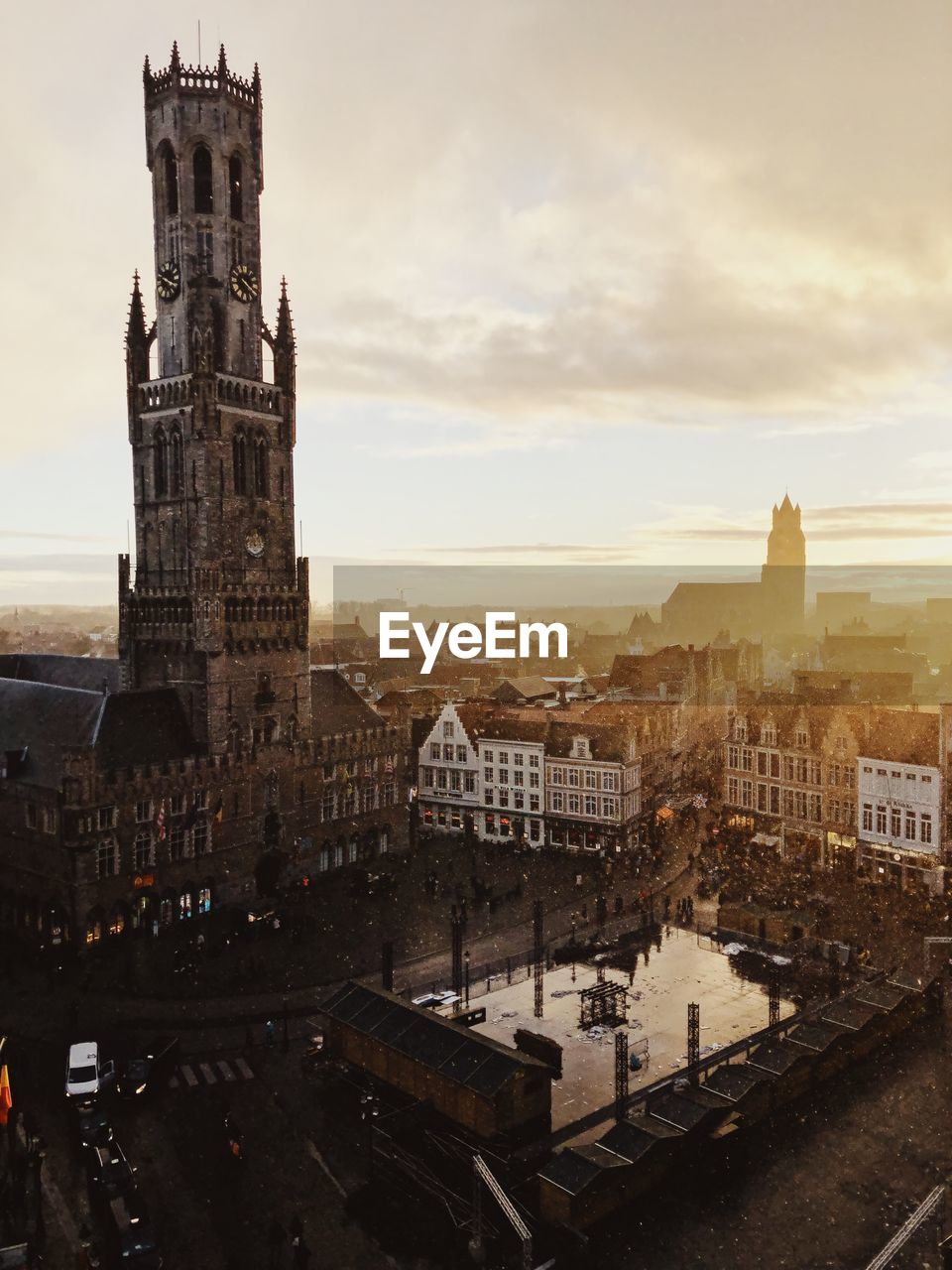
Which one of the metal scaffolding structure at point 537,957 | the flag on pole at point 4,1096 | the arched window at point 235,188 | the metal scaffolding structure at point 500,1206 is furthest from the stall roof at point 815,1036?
the arched window at point 235,188

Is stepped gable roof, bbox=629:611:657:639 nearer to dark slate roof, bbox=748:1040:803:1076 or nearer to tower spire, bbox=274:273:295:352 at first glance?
tower spire, bbox=274:273:295:352

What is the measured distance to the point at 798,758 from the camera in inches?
2827

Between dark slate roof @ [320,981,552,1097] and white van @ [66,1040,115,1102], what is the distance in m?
8.60

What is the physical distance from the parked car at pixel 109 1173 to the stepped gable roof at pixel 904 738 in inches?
2046

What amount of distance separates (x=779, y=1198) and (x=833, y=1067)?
8.99 metres

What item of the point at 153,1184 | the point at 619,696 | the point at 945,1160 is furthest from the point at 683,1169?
the point at 619,696

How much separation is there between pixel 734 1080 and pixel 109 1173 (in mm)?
21605

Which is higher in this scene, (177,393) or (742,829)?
(177,393)

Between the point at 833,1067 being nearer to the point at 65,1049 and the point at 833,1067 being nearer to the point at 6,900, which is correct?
the point at 65,1049

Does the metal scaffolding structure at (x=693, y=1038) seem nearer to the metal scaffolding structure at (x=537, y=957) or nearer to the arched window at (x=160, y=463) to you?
the metal scaffolding structure at (x=537, y=957)

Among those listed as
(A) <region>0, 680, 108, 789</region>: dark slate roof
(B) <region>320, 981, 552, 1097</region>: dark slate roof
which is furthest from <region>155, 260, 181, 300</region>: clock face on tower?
(B) <region>320, 981, 552, 1097</region>: dark slate roof

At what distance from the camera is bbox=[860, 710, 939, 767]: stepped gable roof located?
209 ft

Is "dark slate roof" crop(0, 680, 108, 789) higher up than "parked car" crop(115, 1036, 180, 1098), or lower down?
higher up

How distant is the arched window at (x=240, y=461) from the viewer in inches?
2567
